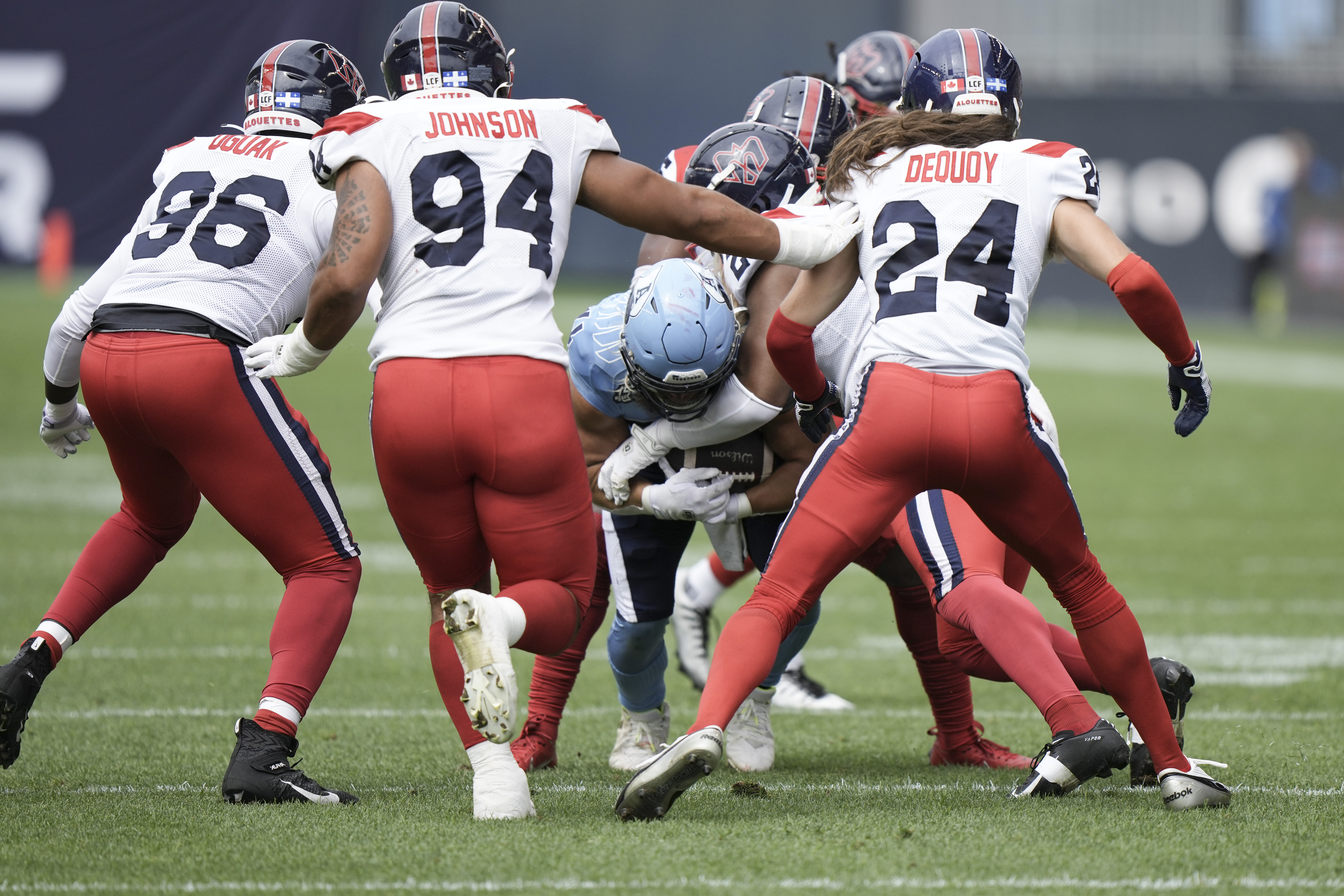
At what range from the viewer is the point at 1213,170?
22.6 meters

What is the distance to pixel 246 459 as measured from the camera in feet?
12.3

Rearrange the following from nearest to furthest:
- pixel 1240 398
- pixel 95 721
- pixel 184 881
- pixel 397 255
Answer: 1. pixel 184 881
2. pixel 397 255
3. pixel 95 721
4. pixel 1240 398

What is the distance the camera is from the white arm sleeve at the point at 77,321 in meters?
4.04

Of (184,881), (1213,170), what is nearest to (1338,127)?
(1213,170)

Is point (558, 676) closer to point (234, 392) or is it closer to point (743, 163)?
point (234, 392)

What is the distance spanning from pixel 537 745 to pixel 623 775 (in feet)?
1.03

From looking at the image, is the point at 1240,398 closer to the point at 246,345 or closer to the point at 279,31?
the point at 279,31

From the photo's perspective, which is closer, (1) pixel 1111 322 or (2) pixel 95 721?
(2) pixel 95 721

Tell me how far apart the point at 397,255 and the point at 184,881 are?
1444 mm

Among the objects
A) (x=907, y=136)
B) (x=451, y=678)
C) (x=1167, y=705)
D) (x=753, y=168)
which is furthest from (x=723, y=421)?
(x=1167, y=705)

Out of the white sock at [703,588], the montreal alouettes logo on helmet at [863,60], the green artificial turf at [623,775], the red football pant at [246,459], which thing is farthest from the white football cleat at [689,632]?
the red football pant at [246,459]

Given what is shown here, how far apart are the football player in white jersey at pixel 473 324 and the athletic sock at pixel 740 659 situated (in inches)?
14.9

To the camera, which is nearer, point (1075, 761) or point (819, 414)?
point (1075, 761)

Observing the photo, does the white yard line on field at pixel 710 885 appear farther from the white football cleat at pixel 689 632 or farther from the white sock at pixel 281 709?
the white football cleat at pixel 689 632
